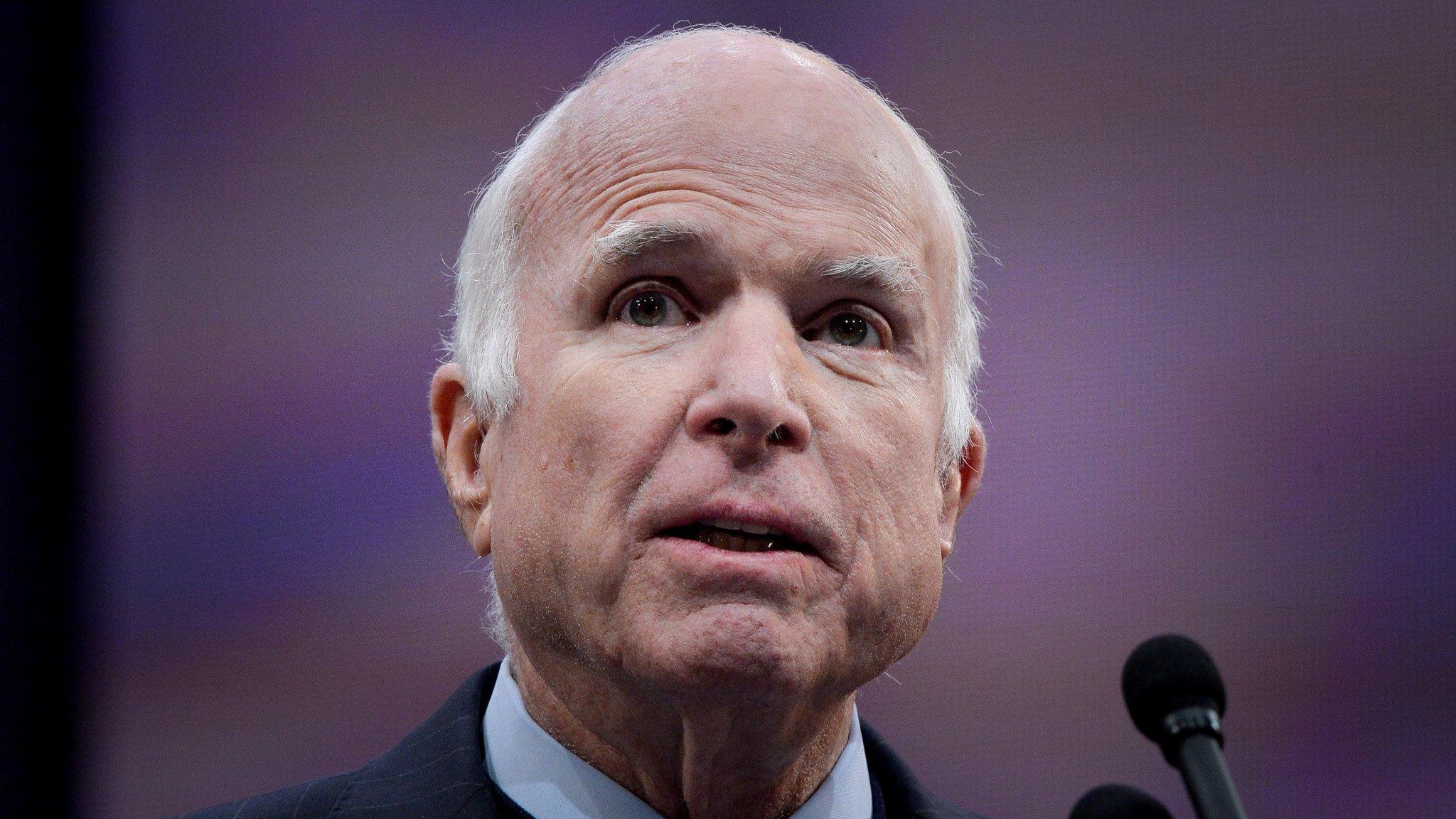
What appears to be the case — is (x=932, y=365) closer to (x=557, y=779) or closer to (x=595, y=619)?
(x=595, y=619)

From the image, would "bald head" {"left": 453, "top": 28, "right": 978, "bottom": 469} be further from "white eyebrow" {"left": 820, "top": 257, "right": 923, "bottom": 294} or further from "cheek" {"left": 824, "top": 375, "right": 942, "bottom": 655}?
"cheek" {"left": 824, "top": 375, "right": 942, "bottom": 655}

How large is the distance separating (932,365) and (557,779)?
0.83m

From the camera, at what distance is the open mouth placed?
1.45 m

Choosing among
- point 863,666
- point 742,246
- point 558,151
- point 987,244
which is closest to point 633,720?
point 863,666

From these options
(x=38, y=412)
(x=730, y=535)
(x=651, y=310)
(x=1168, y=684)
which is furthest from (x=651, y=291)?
(x=38, y=412)

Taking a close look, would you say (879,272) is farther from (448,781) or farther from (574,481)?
(448,781)

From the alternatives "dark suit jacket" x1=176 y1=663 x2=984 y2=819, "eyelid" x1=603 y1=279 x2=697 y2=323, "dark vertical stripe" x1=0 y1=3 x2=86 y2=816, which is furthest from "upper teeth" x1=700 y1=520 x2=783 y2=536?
"dark vertical stripe" x1=0 y1=3 x2=86 y2=816

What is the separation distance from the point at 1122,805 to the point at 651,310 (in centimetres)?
87

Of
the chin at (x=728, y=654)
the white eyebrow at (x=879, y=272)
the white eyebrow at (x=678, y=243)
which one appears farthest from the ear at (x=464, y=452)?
the white eyebrow at (x=879, y=272)

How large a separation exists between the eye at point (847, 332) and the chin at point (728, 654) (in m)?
0.45

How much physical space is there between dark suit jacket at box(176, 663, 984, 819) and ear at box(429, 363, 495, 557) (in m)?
Answer: 0.29

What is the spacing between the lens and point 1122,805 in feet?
4.40

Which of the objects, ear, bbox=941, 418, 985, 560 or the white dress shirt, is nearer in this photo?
the white dress shirt

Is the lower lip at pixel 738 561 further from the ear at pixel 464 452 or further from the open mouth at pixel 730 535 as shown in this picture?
the ear at pixel 464 452
